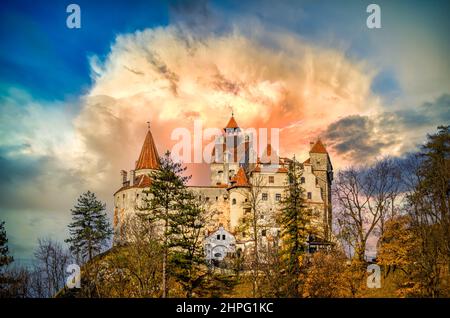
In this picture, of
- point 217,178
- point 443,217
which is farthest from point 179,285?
point 217,178

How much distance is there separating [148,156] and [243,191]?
14.1 m

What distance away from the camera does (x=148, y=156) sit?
63.0 meters

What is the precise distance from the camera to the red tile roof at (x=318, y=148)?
55.6 m

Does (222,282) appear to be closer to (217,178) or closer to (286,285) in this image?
(286,285)

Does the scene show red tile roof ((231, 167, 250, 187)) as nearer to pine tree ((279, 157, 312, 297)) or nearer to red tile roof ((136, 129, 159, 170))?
red tile roof ((136, 129, 159, 170))

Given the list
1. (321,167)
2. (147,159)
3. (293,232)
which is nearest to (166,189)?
(293,232)

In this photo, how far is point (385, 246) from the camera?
116ft

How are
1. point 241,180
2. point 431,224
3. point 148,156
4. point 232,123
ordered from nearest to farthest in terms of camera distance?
1. point 431,224
2. point 241,180
3. point 148,156
4. point 232,123

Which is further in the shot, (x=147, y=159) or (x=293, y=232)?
(x=147, y=159)

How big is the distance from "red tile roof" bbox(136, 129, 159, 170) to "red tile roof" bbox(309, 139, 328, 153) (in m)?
18.5

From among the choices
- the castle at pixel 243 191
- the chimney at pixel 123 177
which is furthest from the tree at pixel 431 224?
the chimney at pixel 123 177

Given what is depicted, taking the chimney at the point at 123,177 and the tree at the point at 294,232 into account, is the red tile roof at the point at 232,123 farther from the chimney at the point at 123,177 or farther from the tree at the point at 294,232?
the tree at the point at 294,232

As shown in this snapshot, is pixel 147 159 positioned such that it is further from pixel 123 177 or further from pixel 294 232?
pixel 294 232
